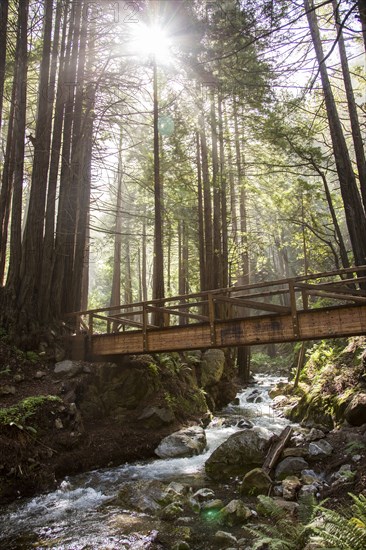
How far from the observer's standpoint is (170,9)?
1587 cm

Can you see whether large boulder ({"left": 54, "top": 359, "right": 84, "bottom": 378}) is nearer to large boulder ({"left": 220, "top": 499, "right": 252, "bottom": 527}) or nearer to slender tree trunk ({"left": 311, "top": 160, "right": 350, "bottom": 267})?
large boulder ({"left": 220, "top": 499, "right": 252, "bottom": 527})

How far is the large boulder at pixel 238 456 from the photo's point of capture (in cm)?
804

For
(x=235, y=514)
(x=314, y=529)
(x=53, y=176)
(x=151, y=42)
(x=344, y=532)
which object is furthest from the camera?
(x=151, y=42)

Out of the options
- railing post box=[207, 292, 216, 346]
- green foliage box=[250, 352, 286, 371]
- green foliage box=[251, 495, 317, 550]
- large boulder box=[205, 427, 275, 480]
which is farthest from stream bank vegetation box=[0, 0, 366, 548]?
green foliage box=[250, 352, 286, 371]

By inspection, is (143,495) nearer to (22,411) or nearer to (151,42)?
(22,411)

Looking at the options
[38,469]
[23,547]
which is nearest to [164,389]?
[38,469]

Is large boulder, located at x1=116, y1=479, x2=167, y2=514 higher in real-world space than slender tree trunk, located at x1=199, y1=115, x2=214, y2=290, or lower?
lower

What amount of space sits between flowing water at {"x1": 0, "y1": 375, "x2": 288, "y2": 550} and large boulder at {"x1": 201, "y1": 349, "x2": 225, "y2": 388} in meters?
6.33

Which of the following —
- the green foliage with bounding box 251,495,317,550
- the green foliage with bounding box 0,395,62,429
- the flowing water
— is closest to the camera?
the green foliage with bounding box 251,495,317,550

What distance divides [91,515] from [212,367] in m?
10.4

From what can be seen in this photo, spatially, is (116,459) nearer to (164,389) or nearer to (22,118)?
(164,389)

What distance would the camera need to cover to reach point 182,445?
31.4ft

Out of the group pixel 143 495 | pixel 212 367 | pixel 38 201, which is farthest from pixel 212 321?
pixel 212 367

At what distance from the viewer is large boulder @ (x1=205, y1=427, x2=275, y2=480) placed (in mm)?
8039
